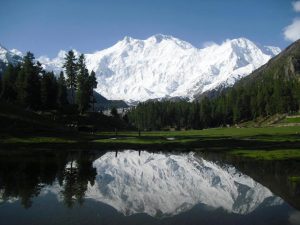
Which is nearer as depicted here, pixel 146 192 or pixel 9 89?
pixel 146 192

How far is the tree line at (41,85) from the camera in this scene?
11031cm

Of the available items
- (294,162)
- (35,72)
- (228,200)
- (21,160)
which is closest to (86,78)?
(35,72)

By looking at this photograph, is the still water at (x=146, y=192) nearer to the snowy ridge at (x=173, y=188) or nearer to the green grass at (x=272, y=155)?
the snowy ridge at (x=173, y=188)

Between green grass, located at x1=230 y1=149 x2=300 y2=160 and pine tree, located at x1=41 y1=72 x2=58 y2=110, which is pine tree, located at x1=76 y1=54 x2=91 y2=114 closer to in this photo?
pine tree, located at x1=41 y1=72 x2=58 y2=110

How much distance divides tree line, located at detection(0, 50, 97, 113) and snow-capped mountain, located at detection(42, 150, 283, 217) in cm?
7357

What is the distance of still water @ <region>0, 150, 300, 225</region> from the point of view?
19.8 metres

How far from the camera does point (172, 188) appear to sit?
28625 mm

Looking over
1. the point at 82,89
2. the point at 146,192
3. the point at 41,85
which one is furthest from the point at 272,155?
the point at 82,89

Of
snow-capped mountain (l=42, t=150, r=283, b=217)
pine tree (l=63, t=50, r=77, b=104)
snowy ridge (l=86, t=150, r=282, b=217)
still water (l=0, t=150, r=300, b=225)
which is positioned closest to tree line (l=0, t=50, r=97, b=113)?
pine tree (l=63, t=50, r=77, b=104)

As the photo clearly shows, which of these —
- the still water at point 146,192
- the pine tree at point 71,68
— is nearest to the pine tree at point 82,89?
the pine tree at point 71,68

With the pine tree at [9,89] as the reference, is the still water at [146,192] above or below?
below

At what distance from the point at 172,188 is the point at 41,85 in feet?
322

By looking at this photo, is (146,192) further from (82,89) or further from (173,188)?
(82,89)

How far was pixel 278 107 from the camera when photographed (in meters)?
168
